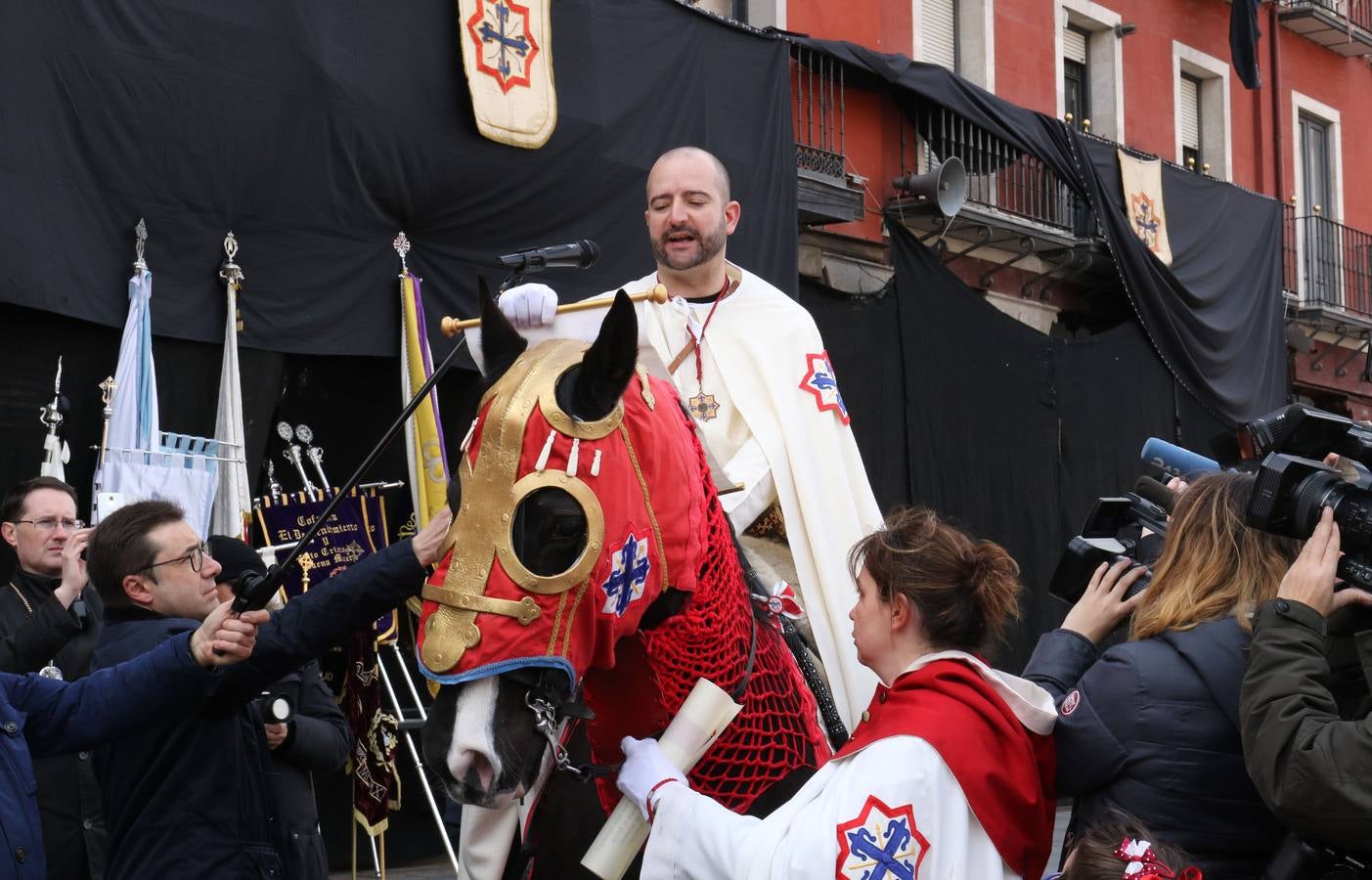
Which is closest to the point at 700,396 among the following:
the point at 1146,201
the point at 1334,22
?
the point at 1146,201

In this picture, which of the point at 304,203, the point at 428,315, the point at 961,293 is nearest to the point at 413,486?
the point at 428,315

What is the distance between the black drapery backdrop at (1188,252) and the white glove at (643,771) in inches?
396

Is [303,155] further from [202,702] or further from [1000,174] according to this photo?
[1000,174]

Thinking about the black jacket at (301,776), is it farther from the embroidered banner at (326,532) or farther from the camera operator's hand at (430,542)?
the embroidered banner at (326,532)

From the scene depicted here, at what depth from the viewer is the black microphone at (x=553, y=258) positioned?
370 cm

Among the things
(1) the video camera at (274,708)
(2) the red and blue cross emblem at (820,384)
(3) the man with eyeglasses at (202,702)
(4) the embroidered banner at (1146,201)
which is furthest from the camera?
(4) the embroidered banner at (1146,201)

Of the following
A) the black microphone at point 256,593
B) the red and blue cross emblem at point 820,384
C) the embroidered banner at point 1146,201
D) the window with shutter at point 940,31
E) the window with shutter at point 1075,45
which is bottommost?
the black microphone at point 256,593

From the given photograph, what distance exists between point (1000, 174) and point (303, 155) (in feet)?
29.2

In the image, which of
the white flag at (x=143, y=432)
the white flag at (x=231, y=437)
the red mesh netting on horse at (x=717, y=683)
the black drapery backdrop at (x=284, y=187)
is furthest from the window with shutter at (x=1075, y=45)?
the red mesh netting on horse at (x=717, y=683)

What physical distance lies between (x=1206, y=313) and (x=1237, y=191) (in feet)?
4.94

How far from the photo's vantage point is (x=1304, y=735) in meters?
2.75

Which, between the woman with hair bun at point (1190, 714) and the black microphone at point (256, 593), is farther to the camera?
the black microphone at point (256, 593)

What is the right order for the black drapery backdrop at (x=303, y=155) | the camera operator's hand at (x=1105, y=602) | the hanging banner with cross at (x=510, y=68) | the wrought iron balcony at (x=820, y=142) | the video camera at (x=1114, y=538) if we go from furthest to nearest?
the wrought iron balcony at (x=820, y=142) → the hanging banner with cross at (x=510, y=68) → the black drapery backdrop at (x=303, y=155) → the video camera at (x=1114, y=538) → the camera operator's hand at (x=1105, y=602)

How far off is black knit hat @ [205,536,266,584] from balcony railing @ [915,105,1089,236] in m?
10.1
